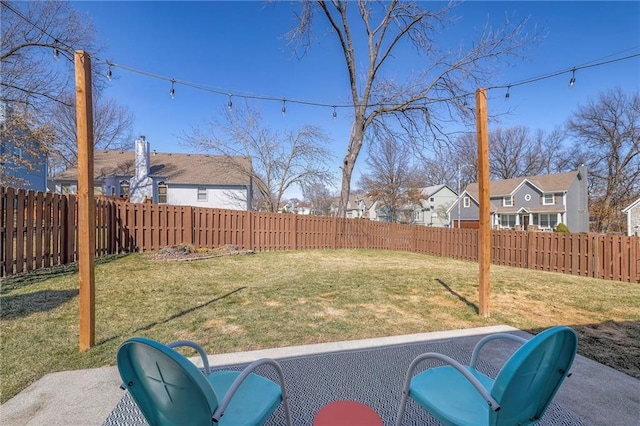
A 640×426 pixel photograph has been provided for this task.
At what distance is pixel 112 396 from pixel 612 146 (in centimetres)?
3749

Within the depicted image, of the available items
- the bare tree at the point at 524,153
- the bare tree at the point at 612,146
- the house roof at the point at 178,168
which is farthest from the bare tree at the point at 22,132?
the bare tree at the point at 612,146

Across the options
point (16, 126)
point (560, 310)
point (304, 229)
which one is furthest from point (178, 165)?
point (560, 310)

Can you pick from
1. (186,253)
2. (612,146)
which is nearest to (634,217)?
(612,146)

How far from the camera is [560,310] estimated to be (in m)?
4.57

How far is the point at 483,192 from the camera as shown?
13.1 ft

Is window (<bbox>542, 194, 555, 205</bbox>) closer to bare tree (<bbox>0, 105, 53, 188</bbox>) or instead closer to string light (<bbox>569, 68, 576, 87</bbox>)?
string light (<bbox>569, 68, 576, 87</bbox>)

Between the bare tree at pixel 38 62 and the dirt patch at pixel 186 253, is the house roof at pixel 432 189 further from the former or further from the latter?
the bare tree at pixel 38 62

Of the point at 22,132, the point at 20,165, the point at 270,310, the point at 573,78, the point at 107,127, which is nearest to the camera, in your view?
the point at 270,310

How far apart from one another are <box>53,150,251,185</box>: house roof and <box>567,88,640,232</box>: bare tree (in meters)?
30.4

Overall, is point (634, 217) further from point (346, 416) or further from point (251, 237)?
point (346, 416)

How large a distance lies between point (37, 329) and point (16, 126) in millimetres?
11829

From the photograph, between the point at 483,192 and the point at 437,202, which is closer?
the point at 483,192

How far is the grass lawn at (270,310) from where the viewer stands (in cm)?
304

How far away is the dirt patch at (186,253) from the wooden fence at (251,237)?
2.88 ft
